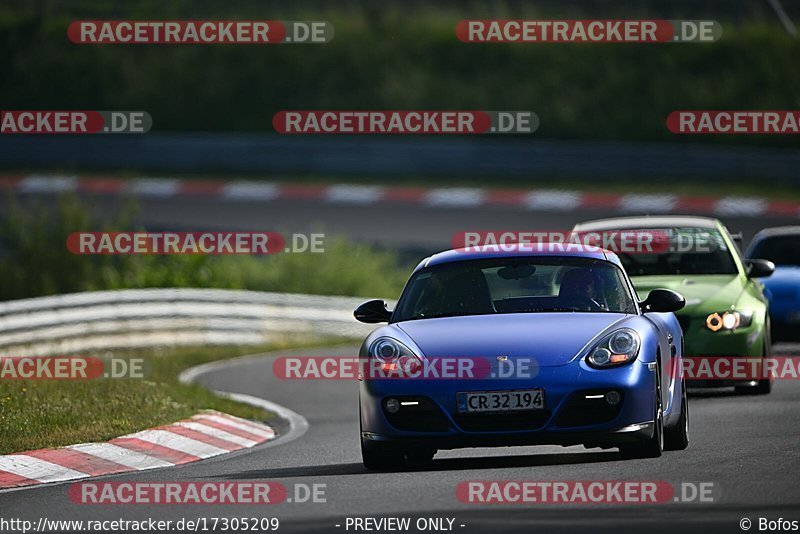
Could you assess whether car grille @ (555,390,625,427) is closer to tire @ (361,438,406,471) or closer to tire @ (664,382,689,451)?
tire @ (361,438,406,471)

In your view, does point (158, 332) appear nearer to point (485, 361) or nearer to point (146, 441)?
point (146, 441)

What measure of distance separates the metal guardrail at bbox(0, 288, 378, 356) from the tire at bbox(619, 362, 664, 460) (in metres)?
12.2

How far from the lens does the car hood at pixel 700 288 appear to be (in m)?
14.8

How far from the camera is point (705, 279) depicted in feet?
50.1

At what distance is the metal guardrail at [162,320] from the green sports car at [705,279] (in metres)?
8.48

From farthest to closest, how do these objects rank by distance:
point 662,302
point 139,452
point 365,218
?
point 365,218 < point 139,452 < point 662,302

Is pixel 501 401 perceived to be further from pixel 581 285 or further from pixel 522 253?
pixel 522 253

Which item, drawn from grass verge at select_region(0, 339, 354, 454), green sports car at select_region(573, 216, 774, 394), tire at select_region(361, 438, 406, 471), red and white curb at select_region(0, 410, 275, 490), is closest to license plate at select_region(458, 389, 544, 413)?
tire at select_region(361, 438, 406, 471)

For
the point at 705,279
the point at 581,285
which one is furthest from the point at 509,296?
the point at 705,279

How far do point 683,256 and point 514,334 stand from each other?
19.3 feet

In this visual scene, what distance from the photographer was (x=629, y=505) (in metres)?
8.38

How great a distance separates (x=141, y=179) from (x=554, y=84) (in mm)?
10444

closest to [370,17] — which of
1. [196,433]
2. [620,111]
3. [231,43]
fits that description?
[231,43]

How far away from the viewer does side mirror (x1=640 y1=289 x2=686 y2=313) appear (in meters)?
11.0
